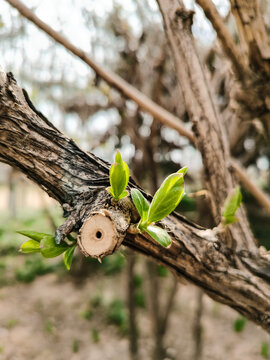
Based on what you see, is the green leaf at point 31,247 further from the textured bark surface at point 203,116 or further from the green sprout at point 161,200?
the textured bark surface at point 203,116

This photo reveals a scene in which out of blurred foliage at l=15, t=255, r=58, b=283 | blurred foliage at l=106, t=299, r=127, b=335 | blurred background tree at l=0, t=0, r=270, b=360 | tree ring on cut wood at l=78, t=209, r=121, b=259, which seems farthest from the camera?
blurred foliage at l=15, t=255, r=58, b=283

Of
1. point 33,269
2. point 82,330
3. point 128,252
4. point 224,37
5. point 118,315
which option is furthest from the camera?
point 33,269

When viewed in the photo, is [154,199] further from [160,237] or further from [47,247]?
[47,247]

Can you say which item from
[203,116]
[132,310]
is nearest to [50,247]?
[203,116]

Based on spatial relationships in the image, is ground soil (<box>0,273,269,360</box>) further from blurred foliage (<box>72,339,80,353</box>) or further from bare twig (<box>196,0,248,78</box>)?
bare twig (<box>196,0,248,78</box>)

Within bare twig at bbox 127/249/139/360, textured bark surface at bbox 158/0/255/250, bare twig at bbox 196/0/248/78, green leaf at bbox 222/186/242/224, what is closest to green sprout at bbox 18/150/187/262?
green leaf at bbox 222/186/242/224

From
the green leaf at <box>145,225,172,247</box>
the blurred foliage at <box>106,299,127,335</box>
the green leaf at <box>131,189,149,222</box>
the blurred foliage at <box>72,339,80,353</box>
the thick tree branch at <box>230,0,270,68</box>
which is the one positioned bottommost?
the blurred foliage at <box>72,339,80,353</box>

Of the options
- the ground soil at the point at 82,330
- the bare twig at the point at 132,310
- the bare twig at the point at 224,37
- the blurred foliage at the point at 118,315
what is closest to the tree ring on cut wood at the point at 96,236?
the bare twig at the point at 224,37
